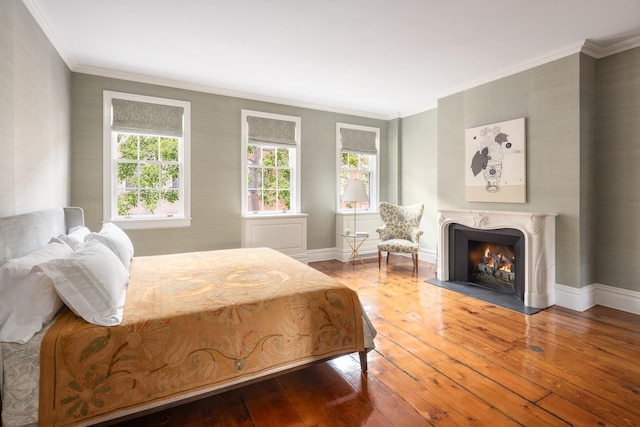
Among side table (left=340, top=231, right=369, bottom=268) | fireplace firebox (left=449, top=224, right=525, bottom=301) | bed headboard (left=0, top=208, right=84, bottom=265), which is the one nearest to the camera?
bed headboard (left=0, top=208, right=84, bottom=265)

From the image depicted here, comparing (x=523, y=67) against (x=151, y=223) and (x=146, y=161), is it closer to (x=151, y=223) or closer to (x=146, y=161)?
(x=146, y=161)

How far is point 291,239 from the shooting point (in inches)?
207

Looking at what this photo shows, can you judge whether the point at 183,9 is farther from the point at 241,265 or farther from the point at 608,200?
the point at 608,200

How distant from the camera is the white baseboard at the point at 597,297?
3297 millimetres

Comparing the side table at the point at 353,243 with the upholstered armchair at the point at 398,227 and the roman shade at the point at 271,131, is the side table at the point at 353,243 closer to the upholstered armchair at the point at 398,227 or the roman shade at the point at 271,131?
the upholstered armchair at the point at 398,227

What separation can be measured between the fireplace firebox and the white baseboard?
39 cm

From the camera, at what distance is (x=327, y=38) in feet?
10.6

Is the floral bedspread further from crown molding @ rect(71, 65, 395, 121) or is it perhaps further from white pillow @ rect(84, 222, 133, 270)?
crown molding @ rect(71, 65, 395, 121)

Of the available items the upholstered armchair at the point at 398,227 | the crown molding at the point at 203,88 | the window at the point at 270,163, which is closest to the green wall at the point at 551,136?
the upholstered armchair at the point at 398,227

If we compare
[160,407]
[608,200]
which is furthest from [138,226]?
[608,200]

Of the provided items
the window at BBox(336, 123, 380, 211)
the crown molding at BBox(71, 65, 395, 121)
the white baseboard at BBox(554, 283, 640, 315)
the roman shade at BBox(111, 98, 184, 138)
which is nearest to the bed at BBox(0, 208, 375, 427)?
the roman shade at BBox(111, 98, 184, 138)

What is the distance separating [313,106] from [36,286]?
4707 mm

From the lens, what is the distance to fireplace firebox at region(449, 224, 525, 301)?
3.75m

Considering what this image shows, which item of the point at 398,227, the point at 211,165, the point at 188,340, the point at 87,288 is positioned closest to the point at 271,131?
the point at 211,165
